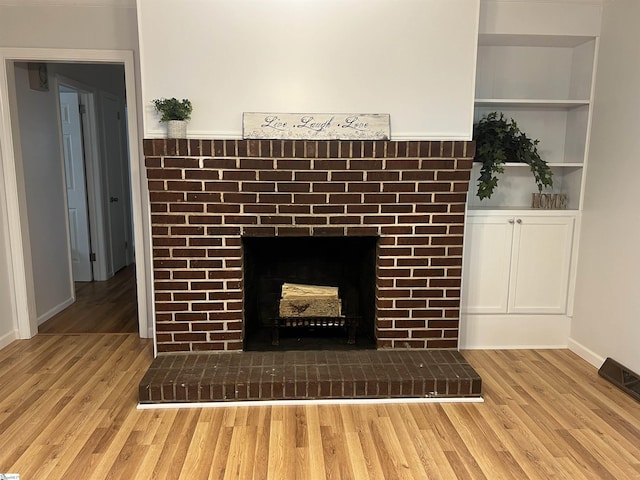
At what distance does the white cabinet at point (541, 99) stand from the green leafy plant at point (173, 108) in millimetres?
1853

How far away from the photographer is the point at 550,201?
3.05 metres

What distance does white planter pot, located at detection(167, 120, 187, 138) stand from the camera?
2.40 metres

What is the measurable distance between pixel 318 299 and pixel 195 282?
2.45ft

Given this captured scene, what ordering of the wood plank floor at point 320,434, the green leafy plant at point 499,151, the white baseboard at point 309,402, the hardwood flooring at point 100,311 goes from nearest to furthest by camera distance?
the wood plank floor at point 320,434, the white baseboard at point 309,402, the green leafy plant at point 499,151, the hardwood flooring at point 100,311

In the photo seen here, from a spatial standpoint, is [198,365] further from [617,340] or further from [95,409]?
[617,340]

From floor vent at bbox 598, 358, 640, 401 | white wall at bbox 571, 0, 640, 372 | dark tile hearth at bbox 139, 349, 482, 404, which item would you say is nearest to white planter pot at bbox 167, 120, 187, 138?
dark tile hearth at bbox 139, 349, 482, 404

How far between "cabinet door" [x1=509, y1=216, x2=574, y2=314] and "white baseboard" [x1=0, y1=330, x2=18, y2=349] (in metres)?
3.40

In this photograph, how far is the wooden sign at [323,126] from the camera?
98.0 inches

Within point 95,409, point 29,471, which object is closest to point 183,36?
point 95,409

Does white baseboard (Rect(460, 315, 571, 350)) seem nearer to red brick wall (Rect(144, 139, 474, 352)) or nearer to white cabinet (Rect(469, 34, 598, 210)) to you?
red brick wall (Rect(144, 139, 474, 352))

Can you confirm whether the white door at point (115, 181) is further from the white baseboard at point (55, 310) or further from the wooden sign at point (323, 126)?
the wooden sign at point (323, 126)

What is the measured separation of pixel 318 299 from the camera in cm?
281

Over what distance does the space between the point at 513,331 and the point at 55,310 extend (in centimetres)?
354

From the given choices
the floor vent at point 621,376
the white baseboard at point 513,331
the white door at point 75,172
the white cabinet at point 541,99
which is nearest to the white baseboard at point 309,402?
the white baseboard at point 513,331
